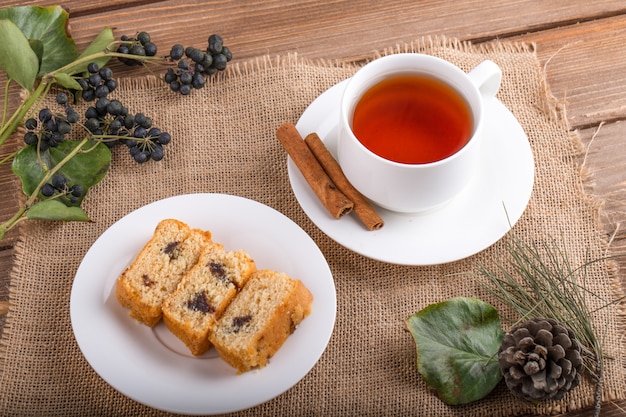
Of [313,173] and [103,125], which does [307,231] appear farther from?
[103,125]

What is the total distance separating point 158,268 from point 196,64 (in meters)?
0.58

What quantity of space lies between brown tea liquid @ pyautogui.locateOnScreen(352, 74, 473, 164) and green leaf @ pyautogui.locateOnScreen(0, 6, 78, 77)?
80 centimetres

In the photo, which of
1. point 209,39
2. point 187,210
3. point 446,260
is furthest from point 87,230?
point 446,260

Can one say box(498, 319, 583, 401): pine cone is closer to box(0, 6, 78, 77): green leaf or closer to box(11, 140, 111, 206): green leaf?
box(11, 140, 111, 206): green leaf

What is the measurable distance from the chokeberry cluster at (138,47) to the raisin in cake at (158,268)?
0.53 meters

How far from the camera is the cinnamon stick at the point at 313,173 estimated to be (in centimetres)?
150

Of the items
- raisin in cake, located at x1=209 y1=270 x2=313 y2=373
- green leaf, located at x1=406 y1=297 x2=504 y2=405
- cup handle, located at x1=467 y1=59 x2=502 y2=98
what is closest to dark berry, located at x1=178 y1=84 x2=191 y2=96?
raisin in cake, located at x1=209 y1=270 x2=313 y2=373

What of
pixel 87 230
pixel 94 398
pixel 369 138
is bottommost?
pixel 94 398

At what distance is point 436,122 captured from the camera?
1517 mm

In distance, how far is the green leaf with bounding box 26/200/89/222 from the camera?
1.55 m

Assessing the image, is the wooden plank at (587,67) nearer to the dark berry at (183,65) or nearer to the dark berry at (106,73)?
the dark berry at (183,65)

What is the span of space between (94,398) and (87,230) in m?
0.39

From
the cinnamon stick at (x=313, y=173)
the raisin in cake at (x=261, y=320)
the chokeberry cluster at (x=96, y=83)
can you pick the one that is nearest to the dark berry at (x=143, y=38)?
the chokeberry cluster at (x=96, y=83)

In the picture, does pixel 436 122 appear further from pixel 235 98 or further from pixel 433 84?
pixel 235 98
